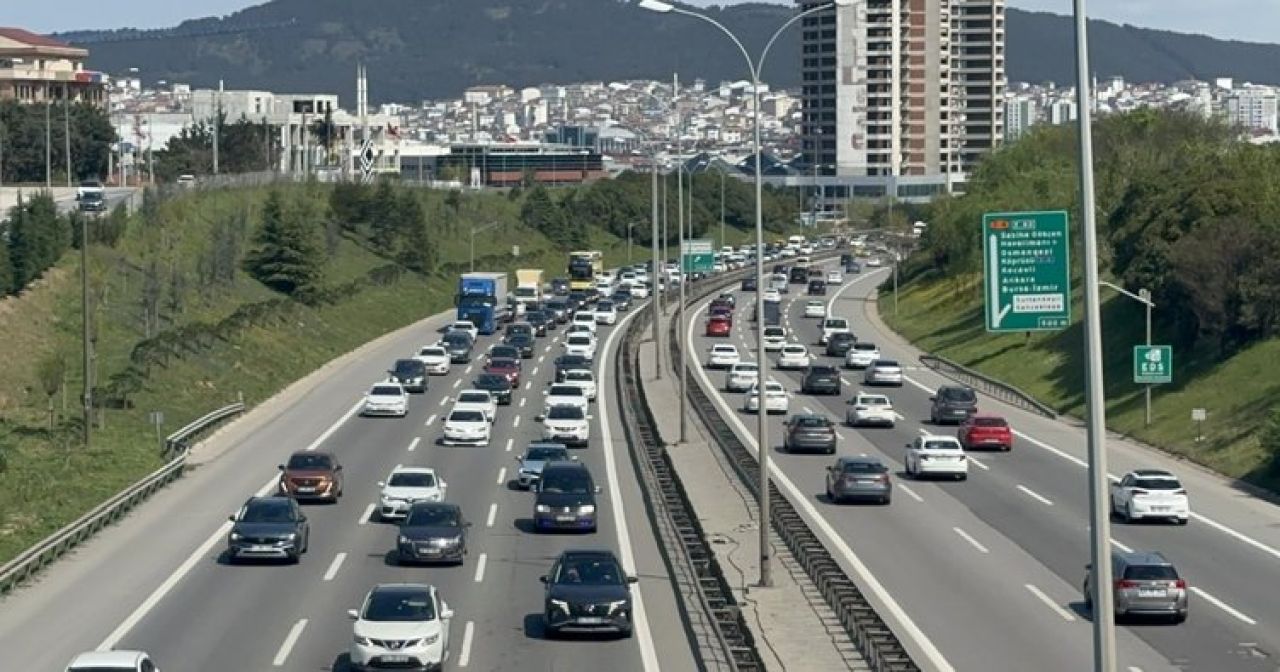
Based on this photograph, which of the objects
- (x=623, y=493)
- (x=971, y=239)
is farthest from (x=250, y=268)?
(x=623, y=493)

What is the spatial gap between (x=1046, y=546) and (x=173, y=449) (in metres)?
24.1

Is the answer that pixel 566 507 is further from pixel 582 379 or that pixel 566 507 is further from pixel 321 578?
pixel 582 379

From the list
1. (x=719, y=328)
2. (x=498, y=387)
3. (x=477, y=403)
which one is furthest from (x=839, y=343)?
(x=477, y=403)

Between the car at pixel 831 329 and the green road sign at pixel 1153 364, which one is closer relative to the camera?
the green road sign at pixel 1153 364

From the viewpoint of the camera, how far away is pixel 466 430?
61.5 meters

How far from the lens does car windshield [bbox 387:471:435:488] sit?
47.2 m

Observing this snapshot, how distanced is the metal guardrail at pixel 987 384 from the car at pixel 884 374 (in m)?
2.94

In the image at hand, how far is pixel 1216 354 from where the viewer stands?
72.8 meters

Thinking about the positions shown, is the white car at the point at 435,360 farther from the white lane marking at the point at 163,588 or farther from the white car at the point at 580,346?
the white lane marking at the point at 163,588

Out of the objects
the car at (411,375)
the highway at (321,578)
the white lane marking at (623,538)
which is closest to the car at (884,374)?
the white lane marking at (623,538)

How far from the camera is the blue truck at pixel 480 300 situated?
103 meters

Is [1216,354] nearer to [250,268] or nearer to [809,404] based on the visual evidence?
[809,404]

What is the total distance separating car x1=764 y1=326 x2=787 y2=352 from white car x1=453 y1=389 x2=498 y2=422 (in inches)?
1234

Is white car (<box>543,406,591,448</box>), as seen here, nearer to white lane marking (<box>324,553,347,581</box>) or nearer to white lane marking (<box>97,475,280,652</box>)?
white lane marking (<box>97,475,280,652</box>)
